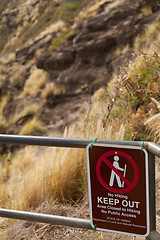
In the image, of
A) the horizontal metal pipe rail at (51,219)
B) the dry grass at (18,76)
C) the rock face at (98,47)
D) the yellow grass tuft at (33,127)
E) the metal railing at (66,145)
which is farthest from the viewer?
the dry grass at (18,76)

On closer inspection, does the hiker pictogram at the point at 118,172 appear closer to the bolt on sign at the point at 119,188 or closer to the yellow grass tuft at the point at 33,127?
the bolt on sign at the point at 119,188

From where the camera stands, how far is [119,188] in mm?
1736

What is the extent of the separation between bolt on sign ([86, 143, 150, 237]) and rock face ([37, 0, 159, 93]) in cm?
845

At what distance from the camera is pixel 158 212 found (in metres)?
2.78

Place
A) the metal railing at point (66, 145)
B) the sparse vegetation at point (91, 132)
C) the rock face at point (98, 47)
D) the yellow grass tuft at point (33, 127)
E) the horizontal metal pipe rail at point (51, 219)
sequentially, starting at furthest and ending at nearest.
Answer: the rock face at point (98, 47) < the yellow grass tuft at point (33, 127) < the sparse vegetation at point (91, 132) < the horizontal metal pipe rail at point (51, 219) < the metal railing at point (66, 145)

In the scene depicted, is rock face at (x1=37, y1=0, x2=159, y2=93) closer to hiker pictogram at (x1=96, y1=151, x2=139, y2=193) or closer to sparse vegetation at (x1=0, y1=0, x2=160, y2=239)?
sparse vegetation at (x1=0, y1=0, x2=160, y2=239)

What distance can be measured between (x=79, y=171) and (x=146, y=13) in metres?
8.73

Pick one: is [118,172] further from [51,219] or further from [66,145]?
[51,219]

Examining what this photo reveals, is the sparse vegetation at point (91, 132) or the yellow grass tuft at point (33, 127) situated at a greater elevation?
the sparse vegetation at point (91, 132)

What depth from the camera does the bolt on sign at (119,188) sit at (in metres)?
1.65

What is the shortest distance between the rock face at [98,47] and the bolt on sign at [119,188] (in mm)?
8455

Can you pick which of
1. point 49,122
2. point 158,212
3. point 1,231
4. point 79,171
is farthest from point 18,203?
point 49,122

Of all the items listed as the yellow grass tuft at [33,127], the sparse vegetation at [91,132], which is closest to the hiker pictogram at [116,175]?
the sparse vegetation at [91,132]

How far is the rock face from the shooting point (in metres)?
10.7
